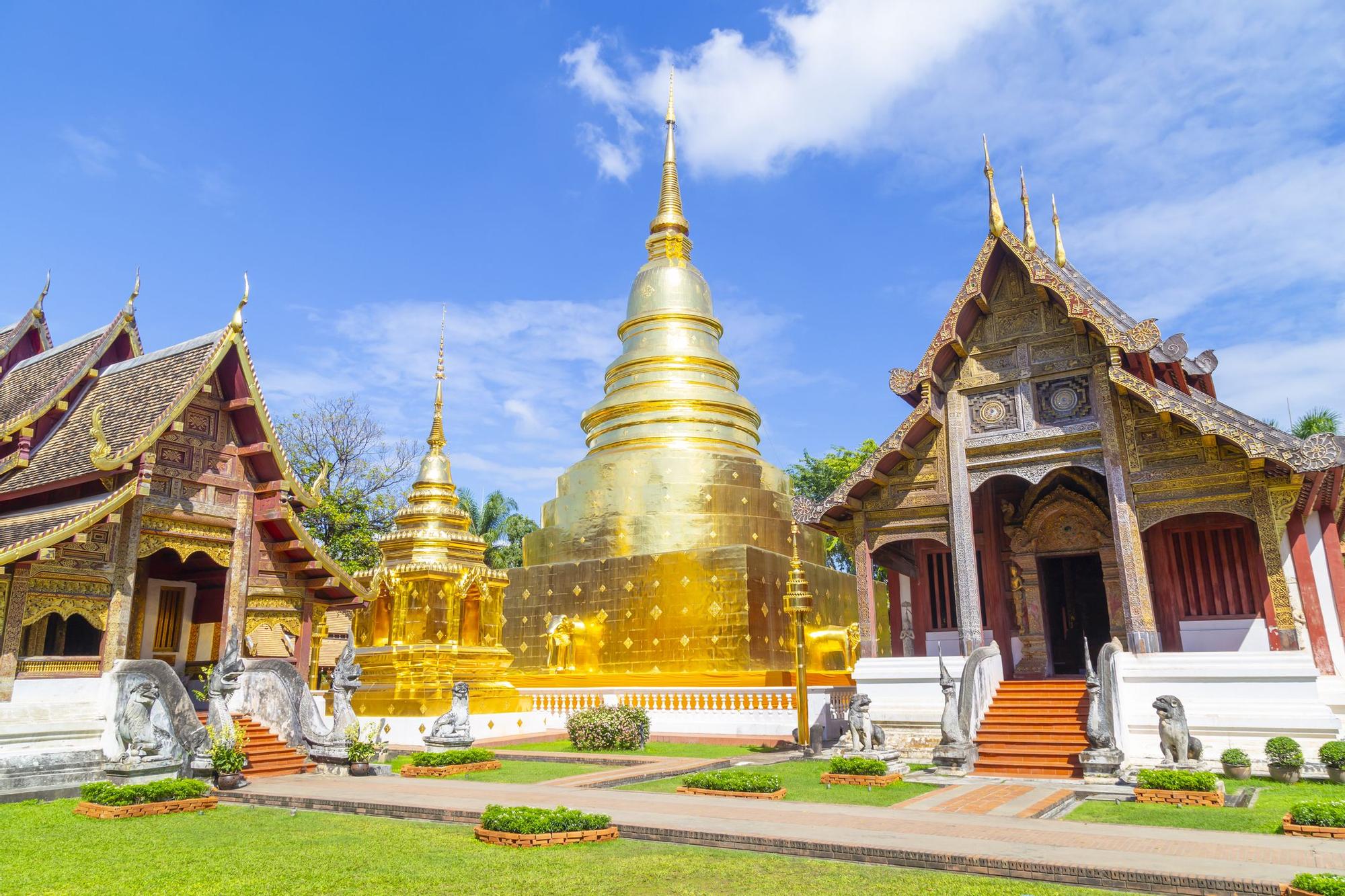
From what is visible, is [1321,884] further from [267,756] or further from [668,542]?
[668,542]

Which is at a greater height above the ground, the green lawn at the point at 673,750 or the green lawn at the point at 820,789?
the green lawn at the point at 673,750

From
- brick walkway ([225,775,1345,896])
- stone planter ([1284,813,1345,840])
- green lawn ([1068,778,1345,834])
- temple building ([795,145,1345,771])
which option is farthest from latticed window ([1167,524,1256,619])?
stone planter ([1284,813,1345,840])

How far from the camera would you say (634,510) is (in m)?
24.2

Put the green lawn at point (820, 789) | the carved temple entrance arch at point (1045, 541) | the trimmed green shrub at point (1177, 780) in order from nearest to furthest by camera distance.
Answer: the trimmed green shrub at point (1177, 780) → the green lawn at point (820, 789) → the carved temple entrance arch at point (1045, 541)

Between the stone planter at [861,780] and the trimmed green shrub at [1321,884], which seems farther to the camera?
the stone planter at [861,780]

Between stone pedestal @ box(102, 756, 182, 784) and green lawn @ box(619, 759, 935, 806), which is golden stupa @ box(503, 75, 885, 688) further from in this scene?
stone pedestal @ box(102, 756, 182, 784)

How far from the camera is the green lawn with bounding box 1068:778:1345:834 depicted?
8.49 metres

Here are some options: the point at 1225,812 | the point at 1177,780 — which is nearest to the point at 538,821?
the point at 1225,812

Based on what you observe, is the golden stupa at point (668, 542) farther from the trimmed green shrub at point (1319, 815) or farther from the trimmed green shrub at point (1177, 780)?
the trimmed green shrub at point (1319, 815)

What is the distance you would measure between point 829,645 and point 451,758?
→ 11169mm

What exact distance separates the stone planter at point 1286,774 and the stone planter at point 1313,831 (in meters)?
3.88

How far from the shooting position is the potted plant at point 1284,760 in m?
11.2

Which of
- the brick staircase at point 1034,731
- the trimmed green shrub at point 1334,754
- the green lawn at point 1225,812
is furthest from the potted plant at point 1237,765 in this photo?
the brick staircase at point 1034,731

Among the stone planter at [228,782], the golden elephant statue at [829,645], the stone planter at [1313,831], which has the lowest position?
the stone planter at [1313,831]
